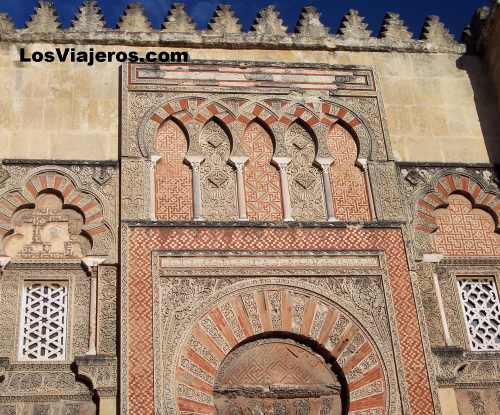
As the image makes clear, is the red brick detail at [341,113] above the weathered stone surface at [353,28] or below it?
below

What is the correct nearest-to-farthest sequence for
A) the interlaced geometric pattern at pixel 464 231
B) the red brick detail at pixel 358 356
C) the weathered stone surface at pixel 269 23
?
1. the red brick detail at pixel 358 356
2. the interlaced geometric pattern at pixel 464 231
3. the weathered stone surface at pixel 269 23

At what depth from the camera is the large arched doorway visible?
6.38 metres

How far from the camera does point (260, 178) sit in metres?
7.54

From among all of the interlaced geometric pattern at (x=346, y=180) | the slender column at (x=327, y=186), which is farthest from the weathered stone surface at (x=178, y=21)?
the slender column at (x=327, y=186)

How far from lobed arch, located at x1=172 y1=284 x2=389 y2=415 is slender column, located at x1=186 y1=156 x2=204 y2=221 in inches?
33.9

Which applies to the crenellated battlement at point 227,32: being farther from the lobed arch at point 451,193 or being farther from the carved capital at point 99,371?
the carved capital at point 99,371

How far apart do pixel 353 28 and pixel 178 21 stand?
1.87 m

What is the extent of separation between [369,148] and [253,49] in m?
1.63

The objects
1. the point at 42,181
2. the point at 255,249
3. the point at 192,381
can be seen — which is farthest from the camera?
the point at 42,181

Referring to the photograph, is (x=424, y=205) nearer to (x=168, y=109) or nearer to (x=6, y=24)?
(x=168, y=109)

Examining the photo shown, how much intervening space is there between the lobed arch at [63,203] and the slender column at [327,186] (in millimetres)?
1969

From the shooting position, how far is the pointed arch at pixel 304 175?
7422 mm

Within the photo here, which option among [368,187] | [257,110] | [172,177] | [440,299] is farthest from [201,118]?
[440,299]

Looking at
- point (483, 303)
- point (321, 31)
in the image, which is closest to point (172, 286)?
point (483, 303)
